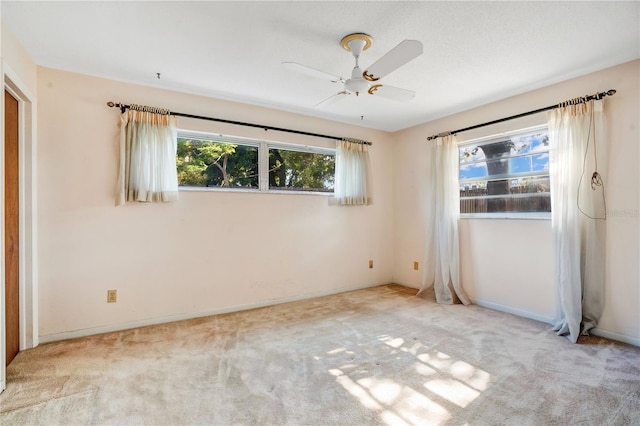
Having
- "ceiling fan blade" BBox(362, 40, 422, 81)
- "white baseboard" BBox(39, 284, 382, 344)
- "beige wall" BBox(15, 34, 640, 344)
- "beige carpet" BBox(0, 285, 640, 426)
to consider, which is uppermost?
"ceiling fan blade" BBox(362, 40, 422, 81)

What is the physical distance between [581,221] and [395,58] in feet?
7.56

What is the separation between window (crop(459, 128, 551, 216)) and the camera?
10.4 feet

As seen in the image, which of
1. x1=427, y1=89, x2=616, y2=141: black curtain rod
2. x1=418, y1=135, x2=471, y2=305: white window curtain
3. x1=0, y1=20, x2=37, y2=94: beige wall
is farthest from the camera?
x1=418, y1=135, x2=471, y2=305: white window curtain

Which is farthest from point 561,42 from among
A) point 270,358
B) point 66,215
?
point 66,215

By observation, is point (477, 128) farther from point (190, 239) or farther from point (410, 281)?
point (190, 239)

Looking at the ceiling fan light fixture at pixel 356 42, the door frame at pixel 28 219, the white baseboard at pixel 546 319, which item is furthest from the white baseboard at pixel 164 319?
the ceiling fan light fixture at pixel 356 42

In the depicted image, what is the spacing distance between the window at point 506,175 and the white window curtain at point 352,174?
124cm

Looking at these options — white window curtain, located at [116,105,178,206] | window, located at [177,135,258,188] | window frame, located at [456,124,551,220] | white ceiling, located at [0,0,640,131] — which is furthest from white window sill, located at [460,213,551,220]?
white window curtain, located at [116,105,178,206]

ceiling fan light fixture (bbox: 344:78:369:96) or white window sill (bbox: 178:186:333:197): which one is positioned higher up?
ceiling fan light fixture (bbox: 344:78:369:96)

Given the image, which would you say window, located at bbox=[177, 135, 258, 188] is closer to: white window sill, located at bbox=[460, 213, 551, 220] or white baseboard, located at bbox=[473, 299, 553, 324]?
white window sill, located at bbox=[460, 213, 551, 220]

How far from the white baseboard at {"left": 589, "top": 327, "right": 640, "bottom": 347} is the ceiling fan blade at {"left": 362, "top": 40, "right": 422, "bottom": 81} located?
2.88 meters

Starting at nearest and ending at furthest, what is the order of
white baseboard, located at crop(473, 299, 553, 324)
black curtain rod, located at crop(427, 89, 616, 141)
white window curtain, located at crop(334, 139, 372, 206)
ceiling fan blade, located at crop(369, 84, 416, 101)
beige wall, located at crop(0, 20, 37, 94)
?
beige wall, located at crop(0, 20, 37, 94), ceiling fan blade, located at crop(369, 84, 416, 101), black curtain rod, located at crop(427, 89, 616, 141), white baseboard, located at crop(473, 299, 553, 324), white window curtain, located at crop(334, 139, 372, 206)

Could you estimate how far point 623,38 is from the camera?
87.7 inches

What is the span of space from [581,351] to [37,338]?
4.45m
